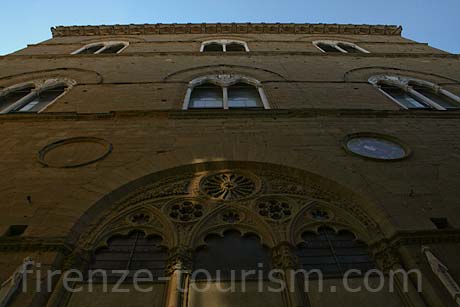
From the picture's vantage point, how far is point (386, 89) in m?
10.2

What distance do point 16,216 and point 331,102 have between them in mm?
6543

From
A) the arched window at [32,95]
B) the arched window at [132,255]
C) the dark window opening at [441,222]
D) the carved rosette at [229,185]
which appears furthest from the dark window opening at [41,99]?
the dark window opening at [441,222]

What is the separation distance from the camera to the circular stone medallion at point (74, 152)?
5.91 m

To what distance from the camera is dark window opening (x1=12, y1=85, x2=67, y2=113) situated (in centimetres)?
858

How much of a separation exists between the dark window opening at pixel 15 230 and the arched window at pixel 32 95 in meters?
4.44

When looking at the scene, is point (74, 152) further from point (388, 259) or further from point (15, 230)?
point (388, 259)

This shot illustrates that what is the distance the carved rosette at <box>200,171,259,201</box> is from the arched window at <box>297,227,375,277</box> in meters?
1.13

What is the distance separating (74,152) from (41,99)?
3.79m

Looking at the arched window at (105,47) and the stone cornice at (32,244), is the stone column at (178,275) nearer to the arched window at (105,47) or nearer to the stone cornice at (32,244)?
the stone cornice at (32,244)

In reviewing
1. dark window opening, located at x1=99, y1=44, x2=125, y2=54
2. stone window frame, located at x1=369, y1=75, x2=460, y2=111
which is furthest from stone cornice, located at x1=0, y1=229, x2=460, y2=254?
dark window opening, located at x1=99, y1=44, x2=125, y2=54

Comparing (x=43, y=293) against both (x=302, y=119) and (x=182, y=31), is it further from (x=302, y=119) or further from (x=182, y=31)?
(x=182, y=31)

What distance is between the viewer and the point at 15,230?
4.56m

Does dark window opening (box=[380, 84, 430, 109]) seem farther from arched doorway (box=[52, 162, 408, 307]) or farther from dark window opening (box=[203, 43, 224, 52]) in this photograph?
dark window opening (box=[203, 43, 224, 52])

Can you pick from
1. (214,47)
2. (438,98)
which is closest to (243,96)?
(438,98)
